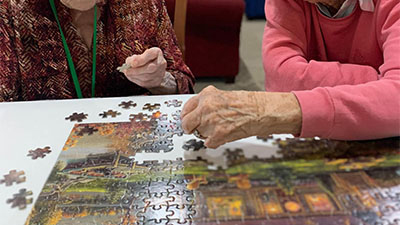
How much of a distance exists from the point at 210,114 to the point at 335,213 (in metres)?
0.32

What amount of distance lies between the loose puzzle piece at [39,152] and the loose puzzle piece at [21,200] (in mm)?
132

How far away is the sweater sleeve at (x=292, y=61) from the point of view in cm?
108

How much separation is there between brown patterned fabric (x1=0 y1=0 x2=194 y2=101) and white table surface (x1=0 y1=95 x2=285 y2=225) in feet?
0.38

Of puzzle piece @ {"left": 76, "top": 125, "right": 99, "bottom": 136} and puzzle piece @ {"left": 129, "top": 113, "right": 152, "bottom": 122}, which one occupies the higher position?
puzzle piece @ {"left": 129, "top": 113, "right": 152, "bottom": 122}

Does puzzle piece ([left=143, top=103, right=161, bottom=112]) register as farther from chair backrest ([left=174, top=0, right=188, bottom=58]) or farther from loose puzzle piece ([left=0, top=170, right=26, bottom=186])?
chair backrest ([left=174, top=0, right=188, bottom=58])

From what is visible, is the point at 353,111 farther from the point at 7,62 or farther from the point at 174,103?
the point at 7,62

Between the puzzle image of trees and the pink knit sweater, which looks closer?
the puzzle image of trees

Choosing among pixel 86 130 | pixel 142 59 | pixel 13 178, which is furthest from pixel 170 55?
pixel 13 178

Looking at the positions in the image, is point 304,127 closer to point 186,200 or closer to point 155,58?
point 186,200

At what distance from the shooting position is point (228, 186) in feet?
2.65

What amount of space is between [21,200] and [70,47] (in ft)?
2.11

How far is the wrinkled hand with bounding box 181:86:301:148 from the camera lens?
865mm

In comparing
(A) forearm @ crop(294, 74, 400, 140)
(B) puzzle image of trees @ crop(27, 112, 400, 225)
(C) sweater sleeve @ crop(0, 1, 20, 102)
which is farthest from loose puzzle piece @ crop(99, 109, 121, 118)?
(A) forearm @ crop(294, 74, 400, 140)

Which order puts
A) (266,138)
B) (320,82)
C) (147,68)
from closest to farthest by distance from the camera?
(266,138)
(320,82)
(147,68)
